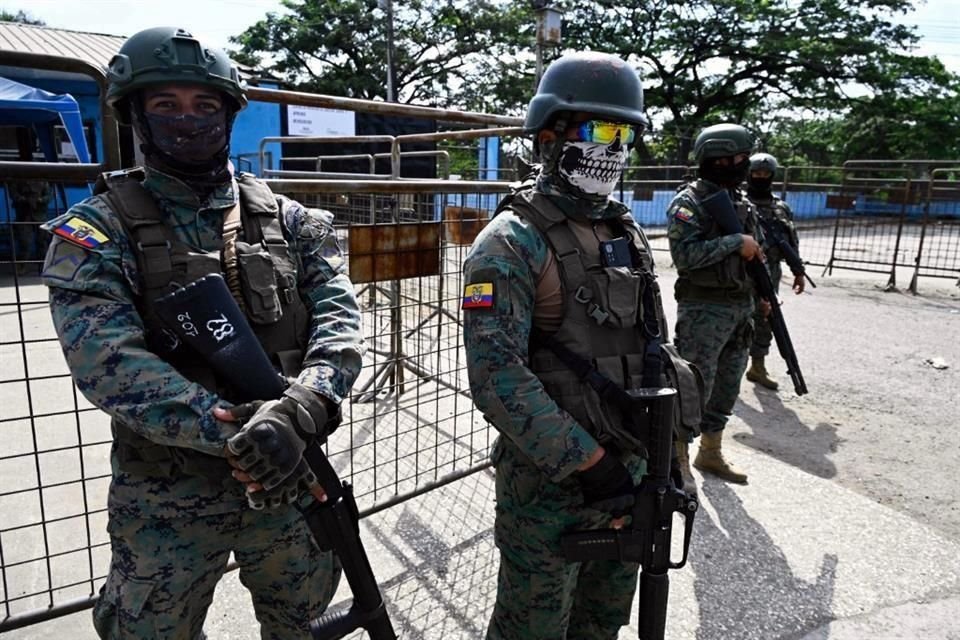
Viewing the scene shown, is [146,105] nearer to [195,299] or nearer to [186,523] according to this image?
[195,299]

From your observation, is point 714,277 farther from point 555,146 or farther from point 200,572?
point 200,572

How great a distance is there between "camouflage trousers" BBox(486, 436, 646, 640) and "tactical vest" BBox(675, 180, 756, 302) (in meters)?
1.92

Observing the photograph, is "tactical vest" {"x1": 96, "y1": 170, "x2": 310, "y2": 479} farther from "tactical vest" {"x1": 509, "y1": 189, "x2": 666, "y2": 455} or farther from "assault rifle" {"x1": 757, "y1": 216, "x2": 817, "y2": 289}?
"assault rifle" {"x1": 757, "y1": 216, "x2": 817, "y2": 289}

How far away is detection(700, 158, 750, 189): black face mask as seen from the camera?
3.72 m

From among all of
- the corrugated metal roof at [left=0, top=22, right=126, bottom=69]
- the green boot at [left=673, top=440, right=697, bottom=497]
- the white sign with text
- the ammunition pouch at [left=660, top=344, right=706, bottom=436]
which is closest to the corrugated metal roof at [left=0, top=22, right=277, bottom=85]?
the corrugated metal roof at [left=0, top=22, right=126, bottom=69]

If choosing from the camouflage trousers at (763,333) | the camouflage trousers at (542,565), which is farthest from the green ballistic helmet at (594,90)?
the camouflage trousers at (763,333)

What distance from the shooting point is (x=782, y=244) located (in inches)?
206

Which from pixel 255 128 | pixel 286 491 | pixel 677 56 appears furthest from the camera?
pixel 677 56

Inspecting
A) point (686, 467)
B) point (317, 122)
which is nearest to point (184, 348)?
point (686, 467)

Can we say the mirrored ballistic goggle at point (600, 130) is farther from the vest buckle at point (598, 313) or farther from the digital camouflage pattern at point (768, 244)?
the digital camouflage pattern at point (768, 244)

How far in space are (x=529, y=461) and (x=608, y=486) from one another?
265mm

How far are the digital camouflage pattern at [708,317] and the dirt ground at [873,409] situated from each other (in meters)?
0.89

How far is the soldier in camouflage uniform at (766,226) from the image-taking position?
17.4 feet

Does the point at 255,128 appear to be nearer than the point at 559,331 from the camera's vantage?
No
